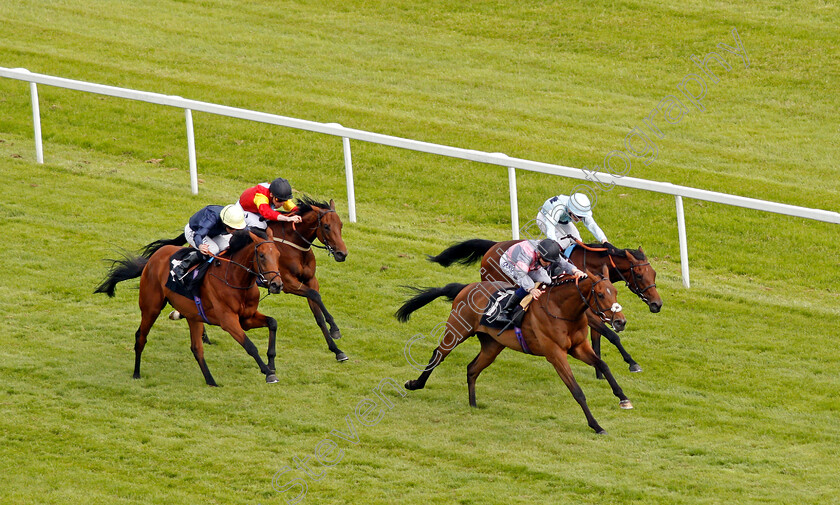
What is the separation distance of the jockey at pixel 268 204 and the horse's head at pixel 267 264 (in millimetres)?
947

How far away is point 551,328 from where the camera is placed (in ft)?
27.5

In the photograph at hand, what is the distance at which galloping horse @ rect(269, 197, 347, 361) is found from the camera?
31.5ft

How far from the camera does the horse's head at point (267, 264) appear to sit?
852 cm

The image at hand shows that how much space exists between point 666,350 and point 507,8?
12584 millimetres

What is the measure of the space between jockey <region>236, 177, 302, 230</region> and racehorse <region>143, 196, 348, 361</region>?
10cm

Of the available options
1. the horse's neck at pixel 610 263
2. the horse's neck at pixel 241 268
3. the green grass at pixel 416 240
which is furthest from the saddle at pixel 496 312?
the horse's neck at pixel 241 268

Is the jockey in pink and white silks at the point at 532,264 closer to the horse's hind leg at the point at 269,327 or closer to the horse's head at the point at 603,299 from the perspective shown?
the horse's head at the point at 603,299

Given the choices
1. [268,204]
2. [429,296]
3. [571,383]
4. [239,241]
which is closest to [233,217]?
[239,241]

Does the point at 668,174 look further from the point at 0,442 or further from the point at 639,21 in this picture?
the point at 0,442

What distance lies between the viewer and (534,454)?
25.4ft

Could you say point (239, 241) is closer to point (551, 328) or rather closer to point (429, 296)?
point (429, 296)

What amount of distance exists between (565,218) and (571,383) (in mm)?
1954

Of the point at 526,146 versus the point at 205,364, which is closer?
the point at 205,364

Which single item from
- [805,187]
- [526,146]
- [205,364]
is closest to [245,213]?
[205,364]
